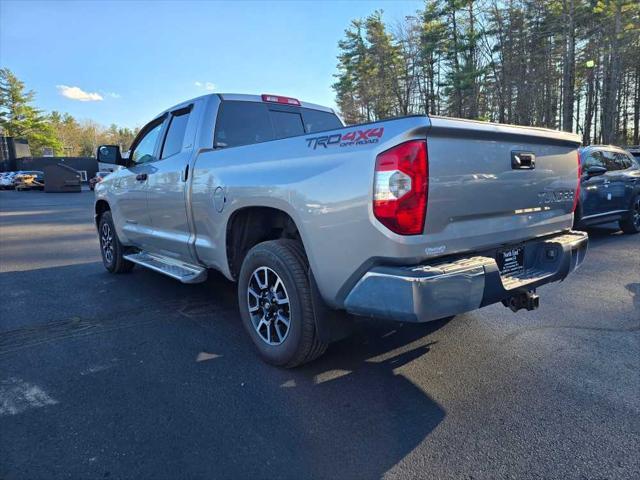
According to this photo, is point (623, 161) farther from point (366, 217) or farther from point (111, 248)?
point (111, 248)

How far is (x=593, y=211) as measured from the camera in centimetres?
810

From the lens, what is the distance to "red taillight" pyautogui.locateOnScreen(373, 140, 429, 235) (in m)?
2.34

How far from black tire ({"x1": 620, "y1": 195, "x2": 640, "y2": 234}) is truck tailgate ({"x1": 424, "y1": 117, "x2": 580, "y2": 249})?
21.9ft

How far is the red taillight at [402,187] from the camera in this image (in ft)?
7.68

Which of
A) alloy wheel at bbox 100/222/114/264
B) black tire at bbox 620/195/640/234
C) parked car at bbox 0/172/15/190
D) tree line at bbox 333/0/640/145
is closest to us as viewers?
alloy wheel at bbox 100/222/114/264

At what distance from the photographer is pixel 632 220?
28.9ft

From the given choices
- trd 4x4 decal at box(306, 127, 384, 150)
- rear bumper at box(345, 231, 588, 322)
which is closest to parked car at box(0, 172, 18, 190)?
trd 4x4 decal at box(306, 127, 384, 150)

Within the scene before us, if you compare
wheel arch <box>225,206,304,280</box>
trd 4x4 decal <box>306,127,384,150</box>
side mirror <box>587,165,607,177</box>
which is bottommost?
wheel arch <box>225,206,304,280</box>

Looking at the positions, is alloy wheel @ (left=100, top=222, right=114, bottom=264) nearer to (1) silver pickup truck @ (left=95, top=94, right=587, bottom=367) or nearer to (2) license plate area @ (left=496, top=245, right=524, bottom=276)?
(1) silver pickup truck @ (left=95, top=94, right=587, bottom=367)

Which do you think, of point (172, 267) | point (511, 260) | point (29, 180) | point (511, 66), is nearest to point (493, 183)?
point (511, 260)

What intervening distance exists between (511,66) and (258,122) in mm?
36891

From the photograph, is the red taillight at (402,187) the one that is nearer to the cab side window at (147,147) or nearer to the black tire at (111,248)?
the cab side window at (147,147)

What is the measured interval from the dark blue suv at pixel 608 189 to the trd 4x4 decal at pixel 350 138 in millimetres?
6716

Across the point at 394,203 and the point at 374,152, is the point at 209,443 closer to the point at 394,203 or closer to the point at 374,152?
the point at 394,203
